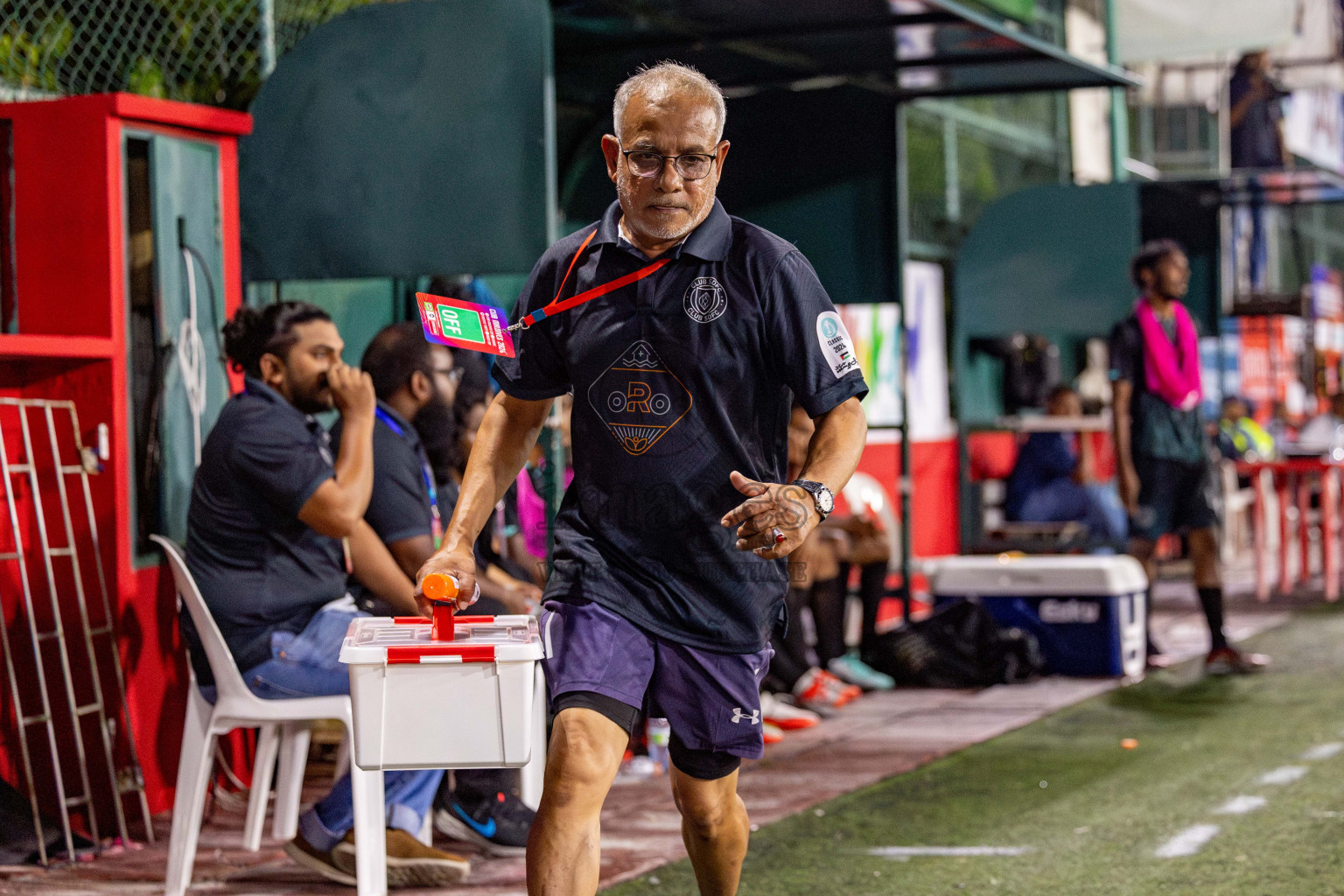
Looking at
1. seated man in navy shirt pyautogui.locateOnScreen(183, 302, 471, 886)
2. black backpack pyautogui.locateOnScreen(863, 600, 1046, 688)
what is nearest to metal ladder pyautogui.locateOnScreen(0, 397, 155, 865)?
seated man in navy shirt pyautogui.locateOnScreen(183, 302, 471, 886)

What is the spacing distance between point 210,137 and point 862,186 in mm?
3520

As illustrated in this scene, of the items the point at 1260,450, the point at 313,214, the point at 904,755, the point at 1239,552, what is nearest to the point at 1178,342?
the point at 904,755

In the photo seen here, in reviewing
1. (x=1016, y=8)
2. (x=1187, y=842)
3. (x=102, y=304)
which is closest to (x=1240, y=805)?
(x=1187, y=842)

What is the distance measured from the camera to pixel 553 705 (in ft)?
12.4

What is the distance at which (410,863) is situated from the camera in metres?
5.21

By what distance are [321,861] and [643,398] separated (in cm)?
211

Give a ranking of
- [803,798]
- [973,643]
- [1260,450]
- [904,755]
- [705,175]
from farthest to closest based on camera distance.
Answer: [1260,450] → [973,643] → [904,755] → [803,798] → [705,175]

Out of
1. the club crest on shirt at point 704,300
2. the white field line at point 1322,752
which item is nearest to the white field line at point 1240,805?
the white field line at point 1322,752

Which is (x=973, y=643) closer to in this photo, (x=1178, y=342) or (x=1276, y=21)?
(x=1178, y=342)

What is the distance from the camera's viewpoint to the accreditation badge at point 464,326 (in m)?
3.80

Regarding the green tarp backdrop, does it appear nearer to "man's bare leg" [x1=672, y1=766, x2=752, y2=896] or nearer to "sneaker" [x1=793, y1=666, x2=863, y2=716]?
"man's bare leg" [x1=672, y1=766, x2=752, y2=896]

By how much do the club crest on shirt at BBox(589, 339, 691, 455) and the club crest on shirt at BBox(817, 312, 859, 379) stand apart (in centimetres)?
29

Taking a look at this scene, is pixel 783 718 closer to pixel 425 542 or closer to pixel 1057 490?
pixel 425 542

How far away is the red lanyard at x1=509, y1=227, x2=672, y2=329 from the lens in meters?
3.80
